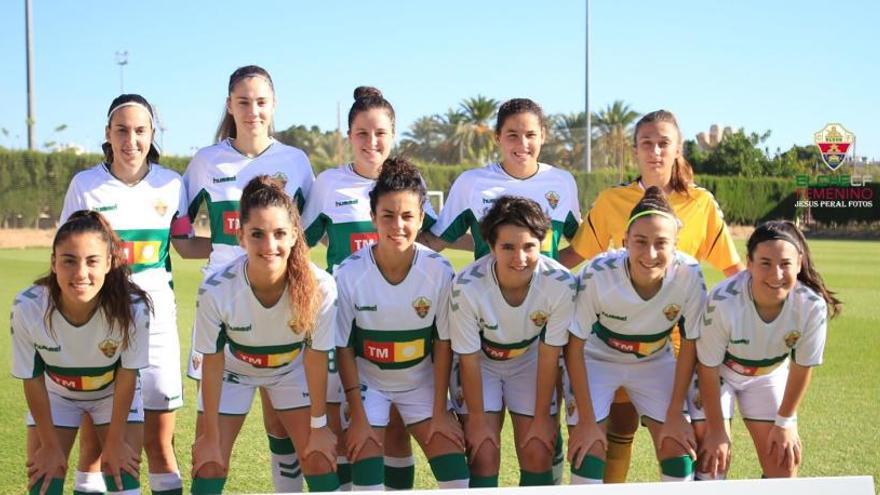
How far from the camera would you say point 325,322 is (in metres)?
3.27

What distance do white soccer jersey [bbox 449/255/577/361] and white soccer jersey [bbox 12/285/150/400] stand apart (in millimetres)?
1283

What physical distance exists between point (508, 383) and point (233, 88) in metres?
1.86

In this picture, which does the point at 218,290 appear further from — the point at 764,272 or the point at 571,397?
the point at 764,272

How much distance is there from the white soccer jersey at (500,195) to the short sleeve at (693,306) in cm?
75

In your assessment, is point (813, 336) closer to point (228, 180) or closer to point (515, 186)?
point (515, 186)

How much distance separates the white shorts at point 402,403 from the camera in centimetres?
Answer: 340

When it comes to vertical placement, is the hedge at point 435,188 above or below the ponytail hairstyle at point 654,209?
above

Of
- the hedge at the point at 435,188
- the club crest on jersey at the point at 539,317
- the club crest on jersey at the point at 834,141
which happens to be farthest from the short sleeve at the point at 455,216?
the club crest on jersey at the point at 834,141

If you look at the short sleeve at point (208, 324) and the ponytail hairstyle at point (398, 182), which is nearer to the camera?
the short sleeve at point (208, 324)

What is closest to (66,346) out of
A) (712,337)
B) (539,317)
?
(539,317)

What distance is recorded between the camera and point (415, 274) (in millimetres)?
3438

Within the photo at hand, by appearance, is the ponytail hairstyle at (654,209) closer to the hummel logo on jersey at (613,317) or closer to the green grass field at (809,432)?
the hummel logo on jersey at (613,317)

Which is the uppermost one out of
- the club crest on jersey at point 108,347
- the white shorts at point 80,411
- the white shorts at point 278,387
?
the club crest on jersey at point 108,347

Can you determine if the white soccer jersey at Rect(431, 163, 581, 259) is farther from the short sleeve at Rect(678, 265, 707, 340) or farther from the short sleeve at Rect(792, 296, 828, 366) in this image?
the short sleeve at Rect(792, 296, 828, 366)
